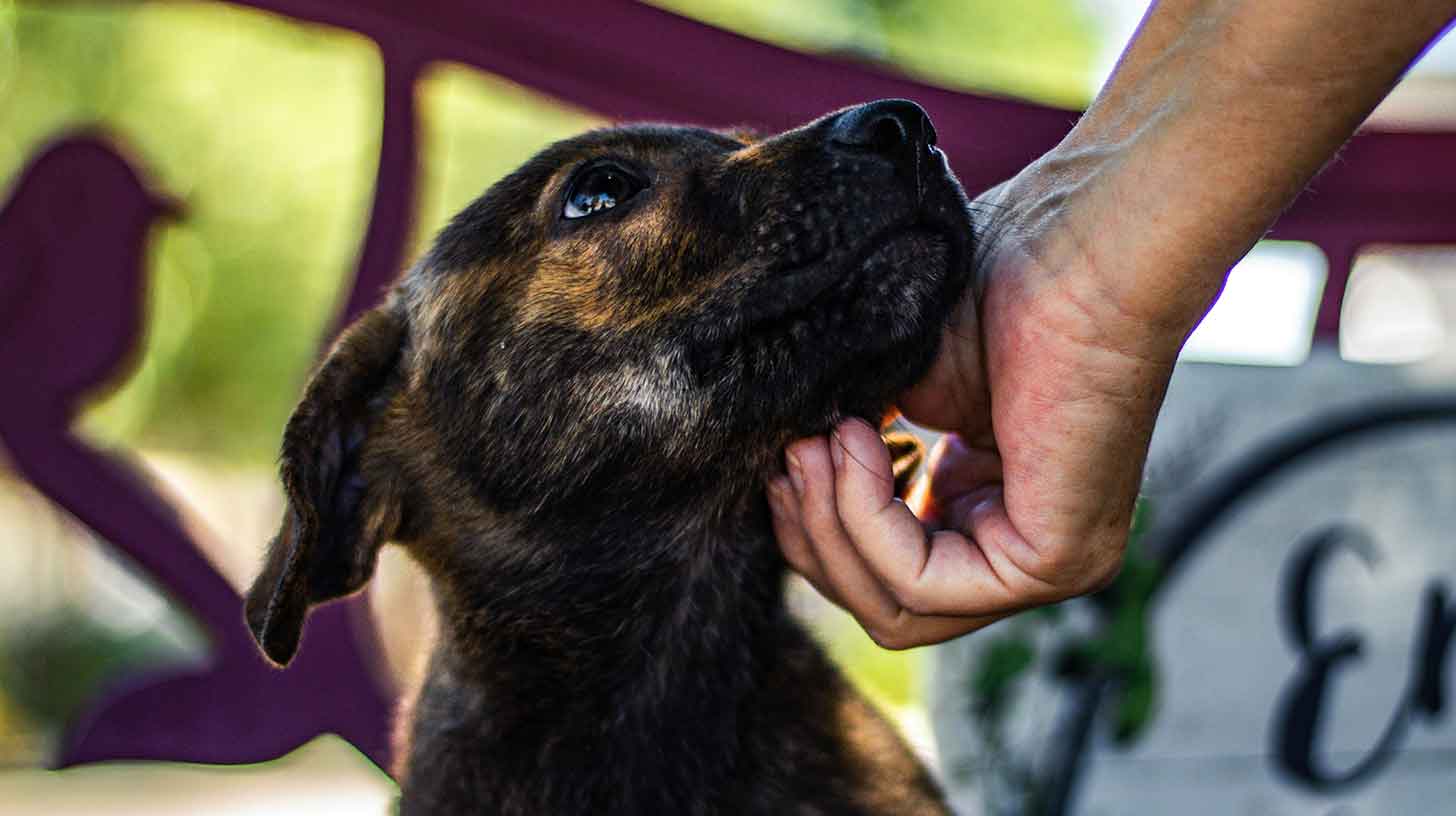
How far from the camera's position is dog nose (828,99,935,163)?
2.13 meters

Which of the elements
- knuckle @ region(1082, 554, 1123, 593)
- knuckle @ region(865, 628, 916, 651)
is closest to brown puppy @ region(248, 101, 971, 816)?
knuckle @ region(865, 628, 916, 651)

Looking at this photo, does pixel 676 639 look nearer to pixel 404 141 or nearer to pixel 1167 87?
→ pixel 1167 87

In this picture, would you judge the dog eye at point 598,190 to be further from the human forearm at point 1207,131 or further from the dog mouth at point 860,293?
the human forearm at point 1207,131

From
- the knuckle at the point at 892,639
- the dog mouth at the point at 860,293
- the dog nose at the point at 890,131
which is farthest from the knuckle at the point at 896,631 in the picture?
the dog nose at the point at 890,131

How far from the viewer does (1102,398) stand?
76.6 inches

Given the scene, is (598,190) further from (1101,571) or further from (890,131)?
(1101,571)

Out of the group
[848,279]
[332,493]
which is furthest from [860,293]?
[332,493]

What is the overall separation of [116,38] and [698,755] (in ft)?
37.0

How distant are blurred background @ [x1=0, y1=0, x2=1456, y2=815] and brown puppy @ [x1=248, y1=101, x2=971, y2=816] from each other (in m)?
0.31

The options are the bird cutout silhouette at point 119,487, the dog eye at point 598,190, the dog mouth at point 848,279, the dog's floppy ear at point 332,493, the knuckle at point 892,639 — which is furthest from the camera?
the bird cutout silhouette at point 119,487

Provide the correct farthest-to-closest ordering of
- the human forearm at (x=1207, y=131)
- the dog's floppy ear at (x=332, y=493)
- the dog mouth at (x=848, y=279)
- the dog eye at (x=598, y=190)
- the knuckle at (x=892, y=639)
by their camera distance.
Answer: the dog eye at (x=598, y=190), the knuckle at (x=892, y=639), the dog's floppy ear at (x=332, y=493), the dog mouth at (x=848, y=279), the human forearm at (x=1207, y=131)

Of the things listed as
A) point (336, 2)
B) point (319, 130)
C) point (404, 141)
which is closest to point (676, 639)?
point (404, 141)

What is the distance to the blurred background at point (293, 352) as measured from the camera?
12.2 ft

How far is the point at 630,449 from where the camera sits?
2328 mm
